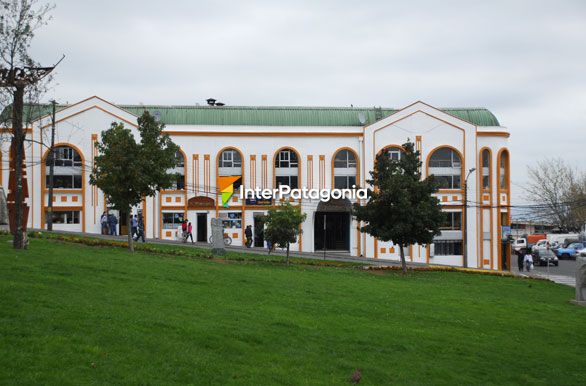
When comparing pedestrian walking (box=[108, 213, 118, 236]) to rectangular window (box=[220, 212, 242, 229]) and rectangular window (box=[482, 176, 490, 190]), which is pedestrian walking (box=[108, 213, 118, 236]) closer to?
rectangular window (box=[220, 212, 242, 229])

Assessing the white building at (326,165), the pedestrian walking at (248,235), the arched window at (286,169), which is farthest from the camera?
the arched window at (286,169)

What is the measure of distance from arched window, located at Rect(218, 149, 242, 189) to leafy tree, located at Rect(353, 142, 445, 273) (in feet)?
67.7

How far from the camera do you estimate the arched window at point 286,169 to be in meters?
54.6

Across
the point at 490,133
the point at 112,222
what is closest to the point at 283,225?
the point at 112,222

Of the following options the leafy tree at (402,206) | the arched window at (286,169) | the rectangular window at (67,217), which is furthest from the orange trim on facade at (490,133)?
the rectangular window at (67,217)

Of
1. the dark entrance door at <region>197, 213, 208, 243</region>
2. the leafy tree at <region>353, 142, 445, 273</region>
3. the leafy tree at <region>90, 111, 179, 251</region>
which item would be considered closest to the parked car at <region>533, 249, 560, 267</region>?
the dark entrance door at <region>197, 213, 208, 243</region>

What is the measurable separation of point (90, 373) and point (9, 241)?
1789 centimetres

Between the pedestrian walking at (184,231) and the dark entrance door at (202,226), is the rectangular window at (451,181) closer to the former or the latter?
the dark entrance door at (202,226)

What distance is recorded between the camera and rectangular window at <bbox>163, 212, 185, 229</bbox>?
52.8 metres

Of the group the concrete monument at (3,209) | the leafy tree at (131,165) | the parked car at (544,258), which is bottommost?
the parked car at (544,258)

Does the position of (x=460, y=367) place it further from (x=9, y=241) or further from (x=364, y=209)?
(x=364, y=209)

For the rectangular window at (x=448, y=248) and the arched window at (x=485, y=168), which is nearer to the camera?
the rectangular window at (x=448, y=248)

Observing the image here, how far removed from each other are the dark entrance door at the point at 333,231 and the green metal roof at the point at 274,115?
23.9 feet

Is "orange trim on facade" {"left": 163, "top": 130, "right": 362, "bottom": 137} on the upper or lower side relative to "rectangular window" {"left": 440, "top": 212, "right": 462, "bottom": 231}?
upper
